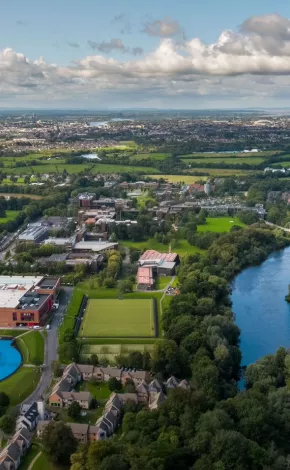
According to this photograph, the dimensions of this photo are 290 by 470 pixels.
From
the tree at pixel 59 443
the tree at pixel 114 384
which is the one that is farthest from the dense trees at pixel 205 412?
the tree at pixel 114 384

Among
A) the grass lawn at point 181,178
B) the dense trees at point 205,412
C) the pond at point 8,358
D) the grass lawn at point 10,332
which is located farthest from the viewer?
the grass lawn at point 181,178

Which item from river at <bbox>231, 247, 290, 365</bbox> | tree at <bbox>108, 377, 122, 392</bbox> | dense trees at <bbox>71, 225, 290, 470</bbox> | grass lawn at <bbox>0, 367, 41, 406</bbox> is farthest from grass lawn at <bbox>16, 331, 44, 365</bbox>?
river at <bbox>231, 247, 290, 365</bbox>

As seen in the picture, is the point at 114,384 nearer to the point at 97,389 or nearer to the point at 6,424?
the point at 97,389

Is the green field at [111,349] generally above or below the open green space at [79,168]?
below

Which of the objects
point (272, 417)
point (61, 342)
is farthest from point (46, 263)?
point (272, 417)

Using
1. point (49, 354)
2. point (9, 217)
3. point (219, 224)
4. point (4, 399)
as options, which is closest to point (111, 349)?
point (49, 354)

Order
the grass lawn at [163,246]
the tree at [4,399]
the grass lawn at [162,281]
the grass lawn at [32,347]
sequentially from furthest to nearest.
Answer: the grass lawn at [163,246]
the grass lawn at [162,281]
the grass lawn at [32,347]
the tree at [4,399]

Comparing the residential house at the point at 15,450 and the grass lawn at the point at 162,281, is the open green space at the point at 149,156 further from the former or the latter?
the residential house at the point at 15,450
